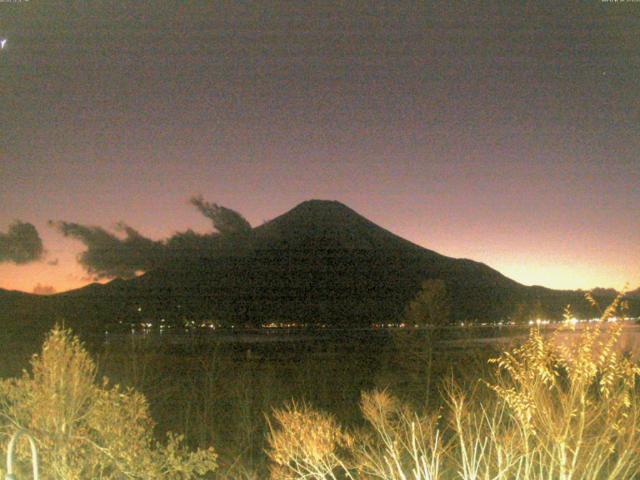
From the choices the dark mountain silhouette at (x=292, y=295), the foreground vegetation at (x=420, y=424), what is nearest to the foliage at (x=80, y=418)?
the foreground vegetation at (x=420, y=424)

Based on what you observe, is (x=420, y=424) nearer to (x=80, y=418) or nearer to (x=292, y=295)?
(x=80, y=418)

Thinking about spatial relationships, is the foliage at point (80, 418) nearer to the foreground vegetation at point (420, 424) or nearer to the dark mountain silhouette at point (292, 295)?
the foreground vegetation at point (420, 424)

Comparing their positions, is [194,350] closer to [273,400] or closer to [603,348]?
[273,400]

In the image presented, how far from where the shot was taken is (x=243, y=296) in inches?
6954

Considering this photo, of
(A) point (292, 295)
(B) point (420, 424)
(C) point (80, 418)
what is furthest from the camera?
(A) point (292, 295)

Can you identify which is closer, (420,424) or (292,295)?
(420,424)

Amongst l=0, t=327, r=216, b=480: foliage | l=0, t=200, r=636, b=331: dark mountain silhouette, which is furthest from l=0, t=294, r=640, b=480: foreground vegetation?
l=0, t=200, r=636, b=331: dark mountain silhouette

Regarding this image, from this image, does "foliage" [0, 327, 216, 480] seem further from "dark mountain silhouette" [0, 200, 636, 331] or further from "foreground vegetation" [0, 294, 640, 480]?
"dark mountain silhouette" [0, 200, 636, 331]

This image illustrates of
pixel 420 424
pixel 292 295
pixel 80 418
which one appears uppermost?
pixel 292 295

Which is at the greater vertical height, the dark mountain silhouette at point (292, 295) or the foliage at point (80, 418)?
the dark mountain silhouette at point (292, 295)

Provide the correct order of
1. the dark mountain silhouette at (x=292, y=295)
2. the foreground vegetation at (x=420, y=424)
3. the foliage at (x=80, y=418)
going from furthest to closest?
the dark mountain silhouette at (x=292, y=295), the foliage at (x=80, y=418), the foreground vegetation at (x=420, y=424)

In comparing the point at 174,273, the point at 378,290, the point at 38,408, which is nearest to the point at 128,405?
the point at 38,408

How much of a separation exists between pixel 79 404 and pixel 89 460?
122 cm

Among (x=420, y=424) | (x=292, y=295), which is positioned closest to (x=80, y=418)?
(x=420, y=424)
